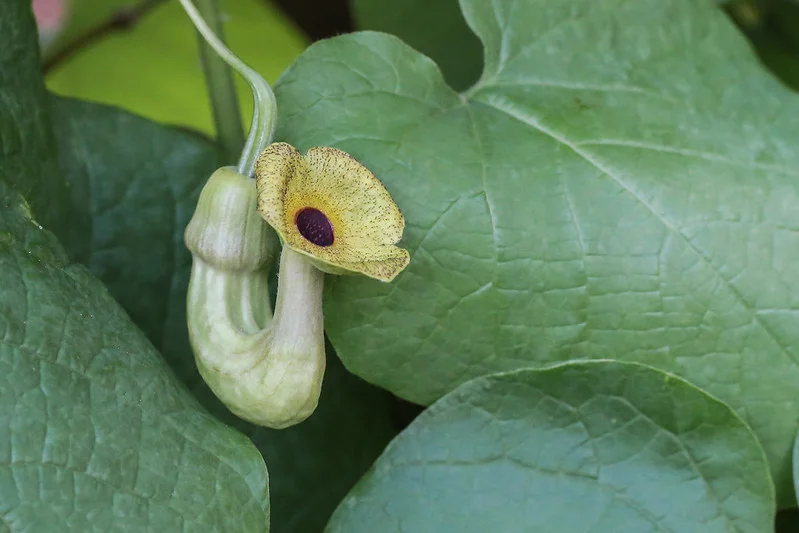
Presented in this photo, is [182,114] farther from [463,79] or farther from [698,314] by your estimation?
[698,314]

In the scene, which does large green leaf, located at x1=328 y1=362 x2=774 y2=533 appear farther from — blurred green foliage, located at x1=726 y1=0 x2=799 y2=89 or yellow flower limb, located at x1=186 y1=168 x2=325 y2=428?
blurred green foliage, located at x1=726 y1=0 x2=799 y2=89

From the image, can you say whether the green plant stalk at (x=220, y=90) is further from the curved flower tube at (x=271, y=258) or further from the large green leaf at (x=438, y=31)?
the large green leaf at (x=438, y=31)

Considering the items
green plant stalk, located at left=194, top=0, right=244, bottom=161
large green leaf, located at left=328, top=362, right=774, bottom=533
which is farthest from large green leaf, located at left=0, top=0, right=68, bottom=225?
large green leaf, located at left=328, top=362, right=774, bottom=533

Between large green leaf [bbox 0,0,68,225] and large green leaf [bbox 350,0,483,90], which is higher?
large green leaf [bbox 0,0,68,225]

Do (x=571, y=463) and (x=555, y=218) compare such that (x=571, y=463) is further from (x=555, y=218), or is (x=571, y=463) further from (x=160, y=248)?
(x=160, y=248)

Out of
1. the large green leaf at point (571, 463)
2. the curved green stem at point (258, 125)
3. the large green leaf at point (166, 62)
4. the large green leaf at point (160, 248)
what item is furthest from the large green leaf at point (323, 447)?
the large green leaf at point (166, 62)

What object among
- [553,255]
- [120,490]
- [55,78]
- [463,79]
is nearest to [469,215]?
[553,255]
